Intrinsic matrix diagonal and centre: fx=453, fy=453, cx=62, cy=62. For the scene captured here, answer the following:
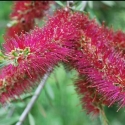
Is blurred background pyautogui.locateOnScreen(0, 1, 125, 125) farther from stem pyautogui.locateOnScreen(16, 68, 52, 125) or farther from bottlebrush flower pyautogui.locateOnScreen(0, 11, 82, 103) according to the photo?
bottlebrush flower pyautogui.locateOnScreen(0, 11, 82, 103)

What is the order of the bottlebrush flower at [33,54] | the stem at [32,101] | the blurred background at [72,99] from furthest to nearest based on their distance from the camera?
the blurred background at [72,99]
the stem at [32,101]
the bottlebrush flower at [33,54]

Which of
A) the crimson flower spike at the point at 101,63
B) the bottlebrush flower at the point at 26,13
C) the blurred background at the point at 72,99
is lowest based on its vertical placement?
the blurred background at the point at 72,99

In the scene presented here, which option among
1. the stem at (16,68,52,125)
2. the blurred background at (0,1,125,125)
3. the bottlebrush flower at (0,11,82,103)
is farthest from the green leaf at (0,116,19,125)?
the blurred background at (0,1,125,125)

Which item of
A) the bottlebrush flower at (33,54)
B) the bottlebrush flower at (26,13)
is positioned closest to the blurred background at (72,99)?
the bottlebrush flower at (26,13)

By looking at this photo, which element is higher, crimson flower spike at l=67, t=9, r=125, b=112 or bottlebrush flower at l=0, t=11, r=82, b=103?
bottlebrush flower at l=0, t=11, r=82, b=103

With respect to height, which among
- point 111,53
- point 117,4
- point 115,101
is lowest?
point 117,4


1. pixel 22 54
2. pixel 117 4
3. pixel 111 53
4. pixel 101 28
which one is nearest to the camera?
pixel 22 54

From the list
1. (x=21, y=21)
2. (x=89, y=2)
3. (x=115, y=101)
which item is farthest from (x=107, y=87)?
(x=89, y=2)

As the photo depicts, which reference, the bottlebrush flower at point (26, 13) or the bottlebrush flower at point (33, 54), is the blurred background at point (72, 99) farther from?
the bottlebrush flower at point (33, 54)

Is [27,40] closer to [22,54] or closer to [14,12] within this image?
[22,54]
